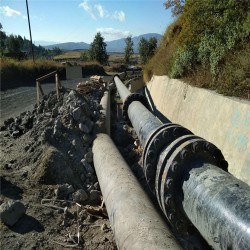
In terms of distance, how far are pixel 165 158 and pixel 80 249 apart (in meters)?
1.93

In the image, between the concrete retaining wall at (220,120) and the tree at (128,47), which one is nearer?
the concrete retaining wall at (220,120)

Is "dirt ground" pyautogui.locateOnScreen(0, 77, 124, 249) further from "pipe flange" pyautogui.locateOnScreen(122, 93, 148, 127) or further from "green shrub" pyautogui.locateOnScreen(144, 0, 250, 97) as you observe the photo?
"green shrub" pyautogui.locateOnScreen(144, 0, 250, 97)

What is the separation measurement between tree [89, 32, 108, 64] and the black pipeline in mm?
51274

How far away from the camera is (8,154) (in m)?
8.74

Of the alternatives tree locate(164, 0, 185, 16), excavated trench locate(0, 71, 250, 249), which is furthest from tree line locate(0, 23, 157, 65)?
excavated trench locate(0, 71, 250, 249)

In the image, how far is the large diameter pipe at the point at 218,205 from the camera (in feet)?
9.55

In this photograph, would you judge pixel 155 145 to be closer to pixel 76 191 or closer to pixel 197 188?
pixel 197 188

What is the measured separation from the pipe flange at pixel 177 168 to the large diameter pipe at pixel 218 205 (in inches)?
5.6

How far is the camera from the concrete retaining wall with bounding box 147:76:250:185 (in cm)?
617

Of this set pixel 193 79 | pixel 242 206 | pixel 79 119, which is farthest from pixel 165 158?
pixel 193 79

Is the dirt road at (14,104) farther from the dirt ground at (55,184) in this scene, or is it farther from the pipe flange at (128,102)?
the pipe flange at (128,102)

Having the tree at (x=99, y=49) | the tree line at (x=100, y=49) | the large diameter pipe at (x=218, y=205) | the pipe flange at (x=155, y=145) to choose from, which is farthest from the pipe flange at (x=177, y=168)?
the tree at (x=99, y=49)

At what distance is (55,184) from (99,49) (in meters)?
50.0

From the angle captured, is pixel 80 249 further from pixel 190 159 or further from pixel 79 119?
pixel 79 119
